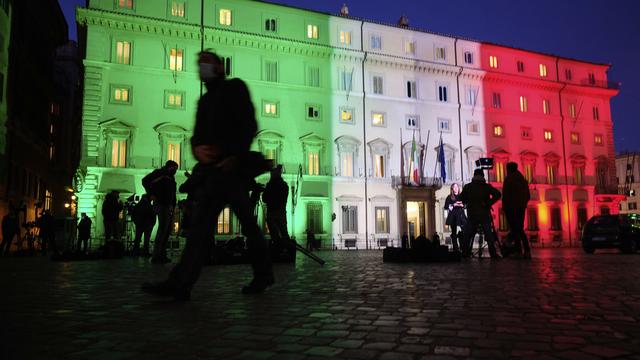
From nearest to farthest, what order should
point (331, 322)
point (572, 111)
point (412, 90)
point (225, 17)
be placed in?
1. point (331, 322)
2. point (225, 17)
3. point (412, 90)
4. point (572, 111)

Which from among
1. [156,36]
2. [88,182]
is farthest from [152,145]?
[156,36]

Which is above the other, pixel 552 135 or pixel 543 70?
pixel 543 70

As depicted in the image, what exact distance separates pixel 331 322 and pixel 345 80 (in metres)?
32.7

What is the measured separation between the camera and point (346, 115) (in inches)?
1372

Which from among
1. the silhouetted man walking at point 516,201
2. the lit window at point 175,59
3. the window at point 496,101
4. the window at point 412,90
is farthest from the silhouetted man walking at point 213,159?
the window at point 496,101

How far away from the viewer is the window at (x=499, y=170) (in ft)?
127

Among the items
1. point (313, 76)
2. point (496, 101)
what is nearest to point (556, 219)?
point (496, 101)

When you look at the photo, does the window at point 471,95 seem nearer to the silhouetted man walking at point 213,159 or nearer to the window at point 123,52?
the window at point 123,52

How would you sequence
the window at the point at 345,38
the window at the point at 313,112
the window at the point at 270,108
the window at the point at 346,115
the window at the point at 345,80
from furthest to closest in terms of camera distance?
the window at the point at 345,38 → the window at the point at 345,80 → the window at the point at 346,115 → the window at the point at 313,112 → the window at the point at 270,108

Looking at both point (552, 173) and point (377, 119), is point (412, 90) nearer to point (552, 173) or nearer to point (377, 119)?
point (377, 119)

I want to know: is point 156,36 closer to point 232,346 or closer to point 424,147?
point 424,147

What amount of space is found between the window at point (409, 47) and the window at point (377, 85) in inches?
123

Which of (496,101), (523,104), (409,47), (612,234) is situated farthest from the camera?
(523,104)

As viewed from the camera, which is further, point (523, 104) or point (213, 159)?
point (523, 104)
